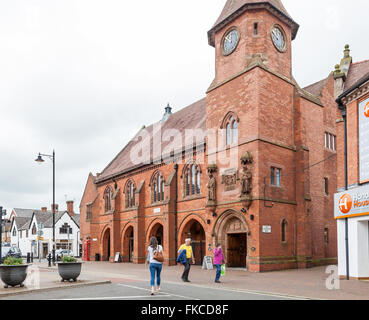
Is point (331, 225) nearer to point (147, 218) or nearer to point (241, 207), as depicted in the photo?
point (241, 207)

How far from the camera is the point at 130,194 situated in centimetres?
3822

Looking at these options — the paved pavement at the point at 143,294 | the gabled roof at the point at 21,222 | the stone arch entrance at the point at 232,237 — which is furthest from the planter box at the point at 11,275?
the gabled roof at the point at 21,222

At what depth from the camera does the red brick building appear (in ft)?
76.6

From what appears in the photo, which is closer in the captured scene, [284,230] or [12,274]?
[12,274]

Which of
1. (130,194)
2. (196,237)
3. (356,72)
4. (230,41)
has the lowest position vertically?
(196,237)

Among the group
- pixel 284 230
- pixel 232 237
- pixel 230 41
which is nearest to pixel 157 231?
pixel 232 237

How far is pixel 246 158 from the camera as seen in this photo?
→ 23.2m

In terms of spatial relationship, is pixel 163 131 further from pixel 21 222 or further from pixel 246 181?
pixel 21 222

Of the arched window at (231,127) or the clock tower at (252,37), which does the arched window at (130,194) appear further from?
the clock tower at (252,37)

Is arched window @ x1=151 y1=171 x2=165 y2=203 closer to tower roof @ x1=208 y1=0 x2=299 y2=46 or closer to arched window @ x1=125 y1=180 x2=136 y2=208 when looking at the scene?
arched window @ x1=125 y1=180 x2=136 y2=208

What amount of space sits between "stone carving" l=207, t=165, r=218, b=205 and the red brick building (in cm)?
6

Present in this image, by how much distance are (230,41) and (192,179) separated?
32.6ft

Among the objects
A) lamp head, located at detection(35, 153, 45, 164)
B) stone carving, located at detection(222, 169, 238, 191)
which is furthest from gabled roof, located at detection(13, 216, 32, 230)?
stone carving, located at detection(222, 169, 238, 191)
